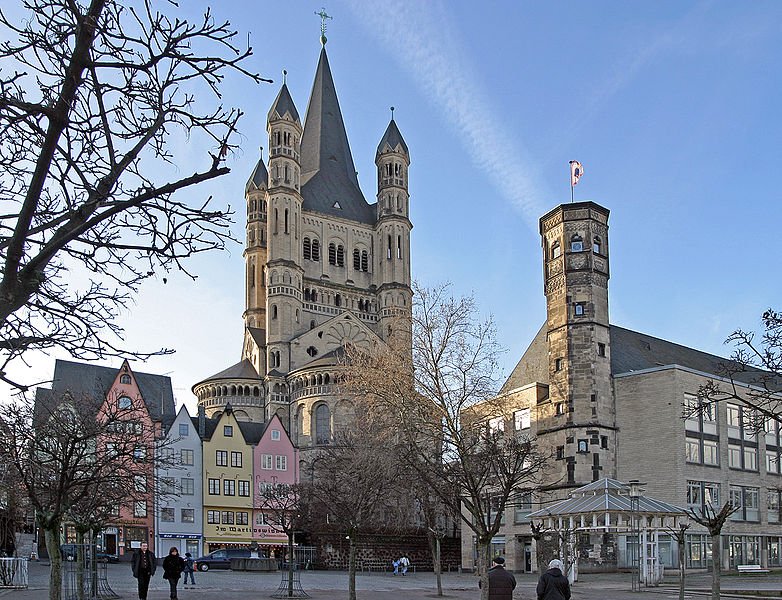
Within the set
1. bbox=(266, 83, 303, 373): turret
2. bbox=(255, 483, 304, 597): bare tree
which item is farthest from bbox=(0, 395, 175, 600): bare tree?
bbox=(266, 83, 303, 373): turret

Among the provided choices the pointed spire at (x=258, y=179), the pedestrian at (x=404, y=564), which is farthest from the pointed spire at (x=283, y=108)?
the pedestrian at (x=404, y=564)

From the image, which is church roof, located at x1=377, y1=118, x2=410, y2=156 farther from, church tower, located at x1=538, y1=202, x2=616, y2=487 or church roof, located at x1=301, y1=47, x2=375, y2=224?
church tower, located at x1=538, y1=202, x2=616, y2=487

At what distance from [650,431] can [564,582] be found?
4234 centimetres

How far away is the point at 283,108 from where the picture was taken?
103 meters

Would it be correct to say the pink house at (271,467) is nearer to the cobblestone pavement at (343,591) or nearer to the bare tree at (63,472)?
the cobblestone pavement at (343,591)

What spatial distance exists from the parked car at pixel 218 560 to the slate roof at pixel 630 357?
19.3 meters

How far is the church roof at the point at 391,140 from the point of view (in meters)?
110

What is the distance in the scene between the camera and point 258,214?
357ft

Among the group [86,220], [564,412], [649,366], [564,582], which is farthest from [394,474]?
[86,220]

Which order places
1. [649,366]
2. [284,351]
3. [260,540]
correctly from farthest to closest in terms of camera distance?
[284,351] → [260,540] → [649,366]

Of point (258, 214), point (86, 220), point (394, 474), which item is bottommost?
point (394, 474)

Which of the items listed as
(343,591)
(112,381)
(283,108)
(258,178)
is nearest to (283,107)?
(283,108)

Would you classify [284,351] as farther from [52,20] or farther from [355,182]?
[52,20]

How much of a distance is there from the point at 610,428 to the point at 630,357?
6.54 m
